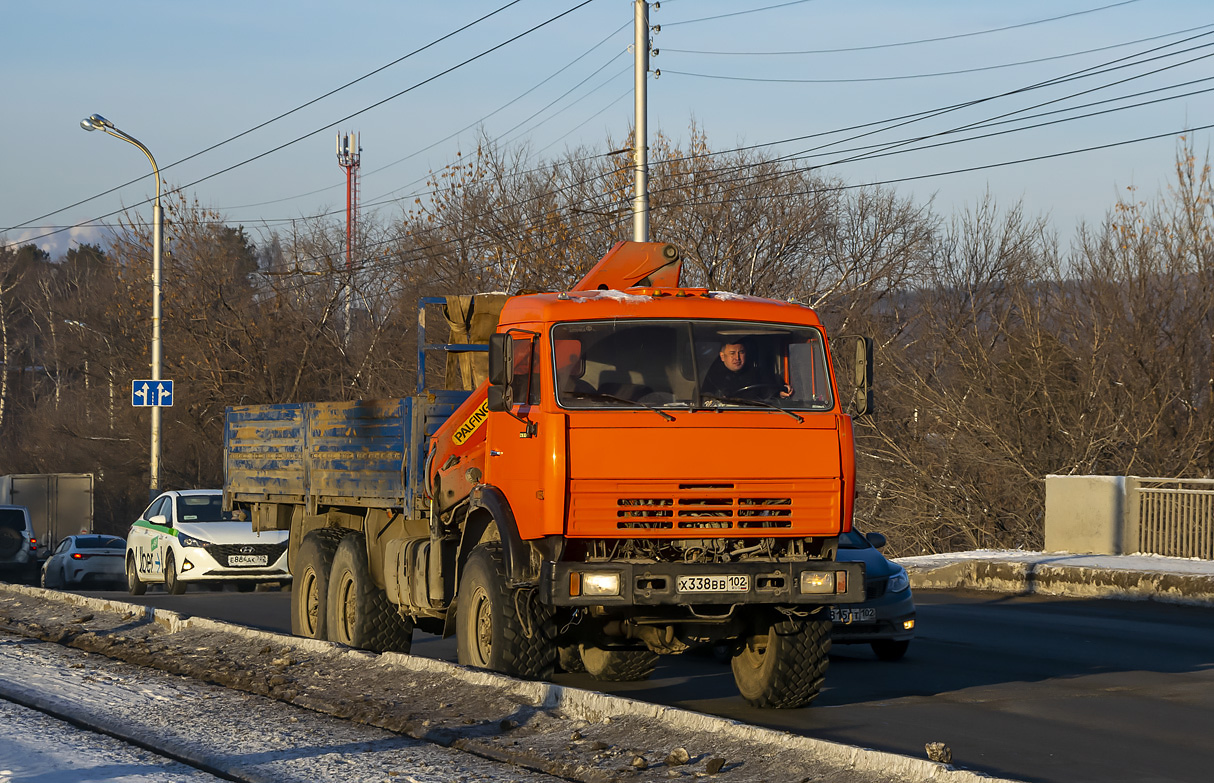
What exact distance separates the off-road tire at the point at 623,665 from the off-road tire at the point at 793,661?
178 centimetres

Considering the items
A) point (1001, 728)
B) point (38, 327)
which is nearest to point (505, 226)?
point (1001, 728)

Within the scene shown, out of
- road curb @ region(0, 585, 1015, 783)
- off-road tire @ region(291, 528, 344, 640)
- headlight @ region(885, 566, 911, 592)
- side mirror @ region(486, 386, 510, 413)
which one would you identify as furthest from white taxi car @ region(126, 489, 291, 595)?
side mirror @ region(486, 386, 510, 413)

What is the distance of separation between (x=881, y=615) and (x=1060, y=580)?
922 cm

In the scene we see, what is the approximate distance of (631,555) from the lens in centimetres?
929

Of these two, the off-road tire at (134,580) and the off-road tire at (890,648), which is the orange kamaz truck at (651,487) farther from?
the off-road tire at (134,580)

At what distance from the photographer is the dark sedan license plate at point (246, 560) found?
70.0 ft

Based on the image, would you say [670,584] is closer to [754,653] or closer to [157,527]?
[754,653]

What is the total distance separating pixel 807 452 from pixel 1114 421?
21564mm

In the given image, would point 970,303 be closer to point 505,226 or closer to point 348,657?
point 505,226

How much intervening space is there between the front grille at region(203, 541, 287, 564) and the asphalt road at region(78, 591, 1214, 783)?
3.49 metres

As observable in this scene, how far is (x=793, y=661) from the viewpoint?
9.93 m

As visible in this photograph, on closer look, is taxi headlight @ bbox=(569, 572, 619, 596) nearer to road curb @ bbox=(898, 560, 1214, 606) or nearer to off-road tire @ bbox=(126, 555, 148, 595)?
road curb @ bbox=(898, 560, 1214, 606)

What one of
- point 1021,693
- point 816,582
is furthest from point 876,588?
point 816,582

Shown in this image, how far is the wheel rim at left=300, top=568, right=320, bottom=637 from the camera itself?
565 inches
